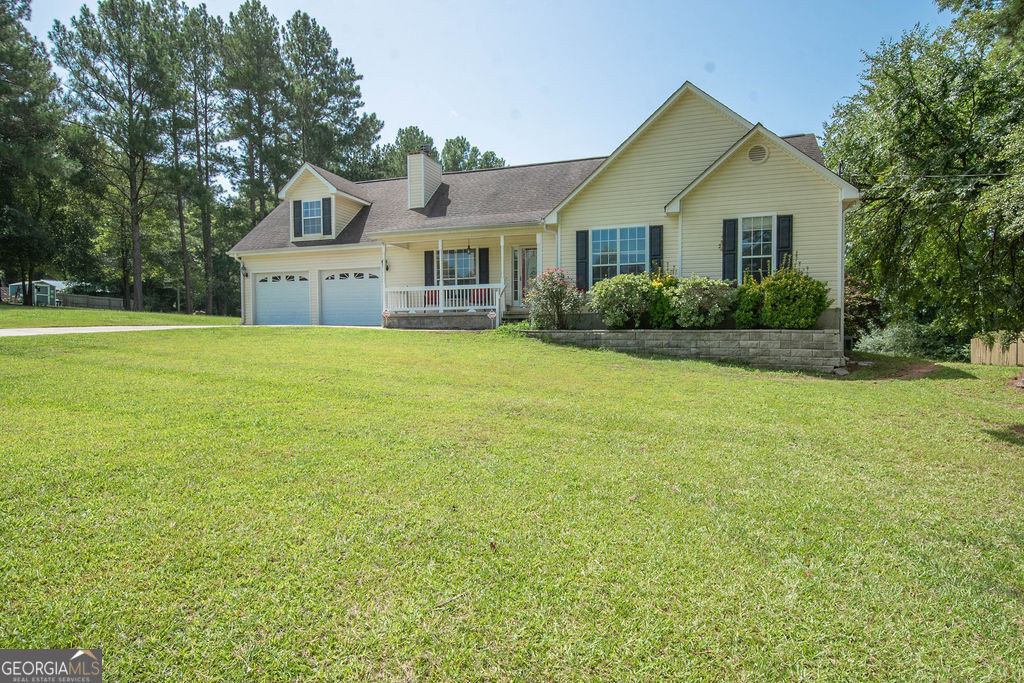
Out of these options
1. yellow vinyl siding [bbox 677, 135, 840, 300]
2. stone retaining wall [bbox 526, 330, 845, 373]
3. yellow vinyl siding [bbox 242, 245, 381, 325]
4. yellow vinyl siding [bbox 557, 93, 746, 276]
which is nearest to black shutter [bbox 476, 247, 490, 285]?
yellow vinyl siding [bbox 242, 245, 381, 325]

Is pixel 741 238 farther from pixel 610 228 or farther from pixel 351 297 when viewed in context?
pixel 351 297

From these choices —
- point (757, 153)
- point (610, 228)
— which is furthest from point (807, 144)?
point (610, 228)

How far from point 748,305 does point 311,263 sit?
50.2 ft

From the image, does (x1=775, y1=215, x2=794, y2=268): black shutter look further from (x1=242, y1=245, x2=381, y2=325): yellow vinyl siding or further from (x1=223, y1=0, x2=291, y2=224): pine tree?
(x1=223, y1=0, x2=291, y2=224): pine tree

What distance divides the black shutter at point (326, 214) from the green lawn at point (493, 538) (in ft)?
44.6

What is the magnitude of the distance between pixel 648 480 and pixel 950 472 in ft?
9.86

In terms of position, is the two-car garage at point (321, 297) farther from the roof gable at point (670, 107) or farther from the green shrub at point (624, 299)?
the roof gable at point (670, 107)

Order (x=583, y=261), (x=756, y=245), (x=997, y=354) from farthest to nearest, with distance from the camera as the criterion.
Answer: (x=583, y=261) → (x=997, y=354) → (x=756, y=245)

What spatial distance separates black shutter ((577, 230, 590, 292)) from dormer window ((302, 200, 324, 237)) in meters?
10.4

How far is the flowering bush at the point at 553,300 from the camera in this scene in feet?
43.5

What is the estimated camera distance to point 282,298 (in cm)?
1967

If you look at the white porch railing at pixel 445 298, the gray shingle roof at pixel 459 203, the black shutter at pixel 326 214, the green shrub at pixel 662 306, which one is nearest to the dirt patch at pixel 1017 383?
the green shrub at pixel 662 306

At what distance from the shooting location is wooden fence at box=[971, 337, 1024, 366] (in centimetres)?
1313

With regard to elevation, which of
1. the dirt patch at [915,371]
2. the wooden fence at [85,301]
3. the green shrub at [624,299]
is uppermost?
the wooden fence at [85,301]
